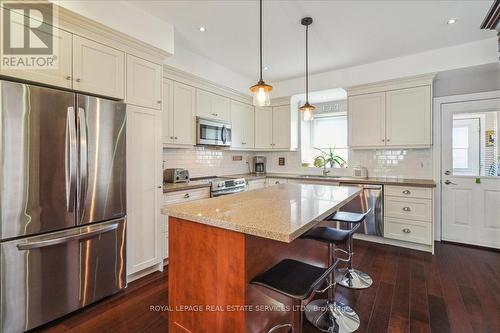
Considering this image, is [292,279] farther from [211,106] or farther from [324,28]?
[211,106]

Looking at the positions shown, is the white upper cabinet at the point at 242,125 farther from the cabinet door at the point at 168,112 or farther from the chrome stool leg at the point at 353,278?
the chrome stool leg at the point at 353,278

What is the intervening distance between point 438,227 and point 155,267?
13.4ft

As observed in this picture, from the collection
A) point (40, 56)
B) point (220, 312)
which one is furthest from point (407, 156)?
point (40, 56)

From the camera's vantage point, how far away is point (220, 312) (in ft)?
4.48

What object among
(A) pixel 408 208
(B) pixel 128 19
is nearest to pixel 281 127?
(A) pixel 408 208

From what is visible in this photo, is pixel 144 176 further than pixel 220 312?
Yes

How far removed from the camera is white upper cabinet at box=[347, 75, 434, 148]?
352 centimetres

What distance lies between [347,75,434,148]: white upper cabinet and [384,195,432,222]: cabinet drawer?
0.84 m

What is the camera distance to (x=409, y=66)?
141 inches

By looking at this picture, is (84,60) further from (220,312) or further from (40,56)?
(220,312)

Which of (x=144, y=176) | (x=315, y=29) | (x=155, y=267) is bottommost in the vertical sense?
(x=155, y=267)

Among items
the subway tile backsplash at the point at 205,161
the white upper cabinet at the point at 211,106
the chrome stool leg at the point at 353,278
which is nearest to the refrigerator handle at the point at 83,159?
the subway tile backsplash at the point at 205,161

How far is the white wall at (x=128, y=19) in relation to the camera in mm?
2007

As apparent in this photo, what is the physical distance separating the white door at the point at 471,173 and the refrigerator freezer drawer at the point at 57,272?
4.46 metres
